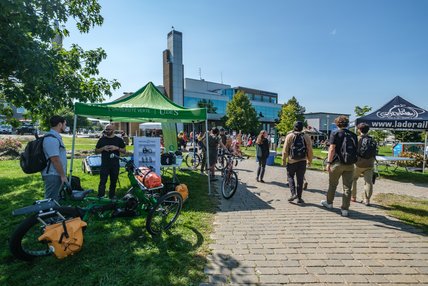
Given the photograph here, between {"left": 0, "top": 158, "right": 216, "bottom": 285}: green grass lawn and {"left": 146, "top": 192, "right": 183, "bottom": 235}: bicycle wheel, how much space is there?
15cm

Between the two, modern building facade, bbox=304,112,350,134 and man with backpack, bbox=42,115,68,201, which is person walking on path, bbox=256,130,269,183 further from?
modern building facade, bbox=304,112,350,134

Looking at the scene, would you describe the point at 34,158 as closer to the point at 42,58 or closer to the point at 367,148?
the point at 42,58

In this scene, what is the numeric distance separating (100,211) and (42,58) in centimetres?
332

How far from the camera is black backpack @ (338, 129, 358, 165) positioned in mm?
5125

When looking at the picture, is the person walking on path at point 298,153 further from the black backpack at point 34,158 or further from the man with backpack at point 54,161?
the black backpack at point 34,158

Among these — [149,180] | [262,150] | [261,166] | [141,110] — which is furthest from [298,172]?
[141,110]

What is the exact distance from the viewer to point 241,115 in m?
45.5

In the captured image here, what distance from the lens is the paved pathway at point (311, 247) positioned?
312 centimetres

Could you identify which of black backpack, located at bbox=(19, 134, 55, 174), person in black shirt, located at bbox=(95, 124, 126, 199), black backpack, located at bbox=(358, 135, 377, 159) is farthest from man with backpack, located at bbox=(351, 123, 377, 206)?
black backpack, located at bbox=(19, 134, 55, 174)

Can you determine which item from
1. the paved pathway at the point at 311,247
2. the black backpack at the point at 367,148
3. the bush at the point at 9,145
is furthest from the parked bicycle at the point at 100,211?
the bush at the point at 9,145

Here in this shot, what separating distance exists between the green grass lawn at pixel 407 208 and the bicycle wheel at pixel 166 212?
15.0ft

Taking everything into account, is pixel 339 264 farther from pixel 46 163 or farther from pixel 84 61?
pixel 84 61

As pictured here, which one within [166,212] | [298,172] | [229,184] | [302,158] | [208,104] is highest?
[208,104]

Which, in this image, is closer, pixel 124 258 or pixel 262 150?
pixel 124 258
